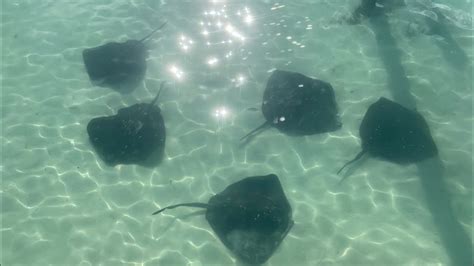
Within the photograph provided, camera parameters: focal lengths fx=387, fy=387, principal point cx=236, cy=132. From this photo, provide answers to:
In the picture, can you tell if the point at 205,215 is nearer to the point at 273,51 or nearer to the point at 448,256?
the point at 448,256

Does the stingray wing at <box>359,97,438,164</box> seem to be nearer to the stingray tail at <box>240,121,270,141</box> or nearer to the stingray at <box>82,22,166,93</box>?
the stingray tail at <box>240,121,270,141</box>

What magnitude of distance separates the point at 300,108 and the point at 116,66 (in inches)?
204

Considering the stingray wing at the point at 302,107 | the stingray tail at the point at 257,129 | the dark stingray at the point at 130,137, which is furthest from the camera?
the stingray tail at the point at 257,129

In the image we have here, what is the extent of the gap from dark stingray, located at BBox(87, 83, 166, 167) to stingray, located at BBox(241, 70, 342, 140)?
2.16 metres

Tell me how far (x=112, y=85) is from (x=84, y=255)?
479 centimetres

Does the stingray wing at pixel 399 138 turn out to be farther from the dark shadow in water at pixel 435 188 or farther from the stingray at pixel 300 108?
the stingray at pixel 300 108

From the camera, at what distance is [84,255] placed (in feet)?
25.6

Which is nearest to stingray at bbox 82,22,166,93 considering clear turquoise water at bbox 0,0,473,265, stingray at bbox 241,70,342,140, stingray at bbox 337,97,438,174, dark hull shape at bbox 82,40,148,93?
dark hull shape at bbox 82,40,148,93

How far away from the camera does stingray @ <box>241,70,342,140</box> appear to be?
9.22 meters

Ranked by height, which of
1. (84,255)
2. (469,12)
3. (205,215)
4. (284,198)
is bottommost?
(84,255)

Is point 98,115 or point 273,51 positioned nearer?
point 98,115

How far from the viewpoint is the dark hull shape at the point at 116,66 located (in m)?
10.6

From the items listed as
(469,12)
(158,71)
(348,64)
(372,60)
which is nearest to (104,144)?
(158,71)

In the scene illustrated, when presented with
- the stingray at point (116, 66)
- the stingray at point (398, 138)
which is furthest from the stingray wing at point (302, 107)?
the stingray at point (116, 66)
